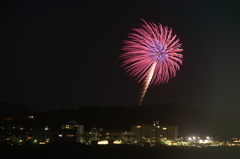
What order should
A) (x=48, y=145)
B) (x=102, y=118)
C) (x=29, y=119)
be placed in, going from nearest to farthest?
(x=48, y=145) → (x=29, y=119) → (x=102, y=118)

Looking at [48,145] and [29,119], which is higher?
[29,119]

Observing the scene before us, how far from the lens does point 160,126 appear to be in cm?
14062

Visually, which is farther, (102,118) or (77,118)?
(102,118)

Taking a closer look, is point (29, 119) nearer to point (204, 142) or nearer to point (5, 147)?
point (5, 147)

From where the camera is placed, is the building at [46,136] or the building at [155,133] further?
the building at [155,133]

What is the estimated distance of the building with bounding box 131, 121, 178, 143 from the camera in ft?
456

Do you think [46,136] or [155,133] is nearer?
[46,136]

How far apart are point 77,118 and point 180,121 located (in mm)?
54690

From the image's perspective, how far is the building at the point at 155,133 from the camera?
139 meters

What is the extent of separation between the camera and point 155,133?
140125 millimetres

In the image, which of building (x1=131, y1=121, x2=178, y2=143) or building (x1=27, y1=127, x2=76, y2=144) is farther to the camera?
building (x1=131, y1=121, x2=178, y2=143)

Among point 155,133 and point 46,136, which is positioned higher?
point 46,136

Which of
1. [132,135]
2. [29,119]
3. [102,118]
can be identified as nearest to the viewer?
[29,119]

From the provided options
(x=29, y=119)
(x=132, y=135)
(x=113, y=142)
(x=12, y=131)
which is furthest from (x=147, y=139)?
(x=12, y=131)
